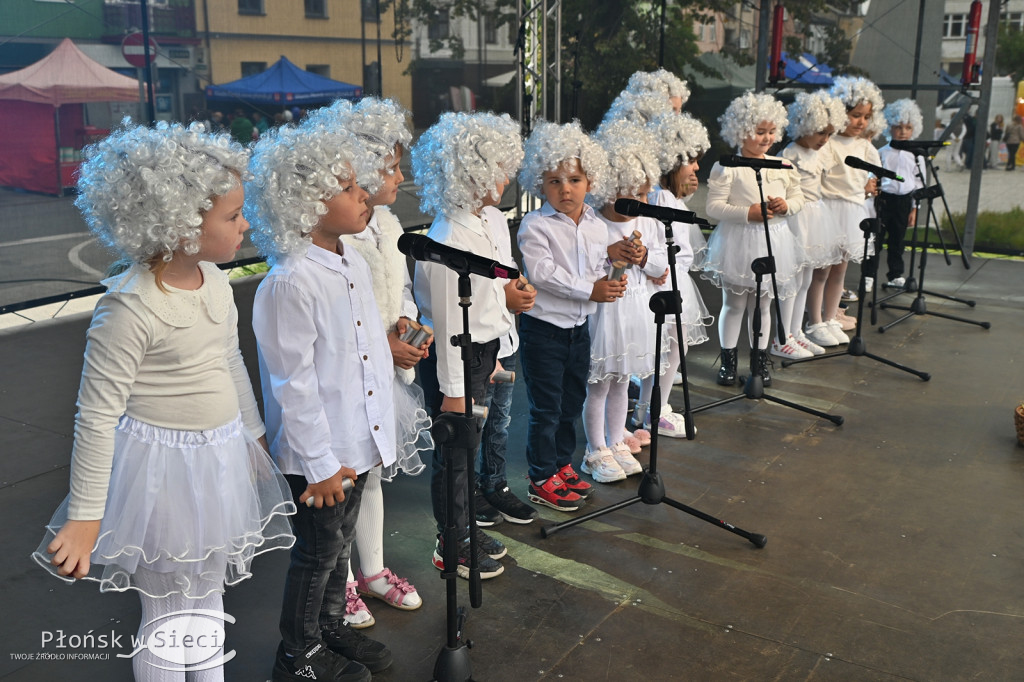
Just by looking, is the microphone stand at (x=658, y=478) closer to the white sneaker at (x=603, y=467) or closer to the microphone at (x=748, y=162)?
the white sneaker at (x=603, y=467)

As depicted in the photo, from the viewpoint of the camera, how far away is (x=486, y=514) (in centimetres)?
363

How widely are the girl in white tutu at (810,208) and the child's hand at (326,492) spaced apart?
4.05 metres

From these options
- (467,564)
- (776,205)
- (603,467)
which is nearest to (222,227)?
(467,564)

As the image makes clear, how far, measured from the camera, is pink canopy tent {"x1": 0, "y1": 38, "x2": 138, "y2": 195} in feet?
20.3

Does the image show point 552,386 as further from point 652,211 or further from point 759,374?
point 759,374

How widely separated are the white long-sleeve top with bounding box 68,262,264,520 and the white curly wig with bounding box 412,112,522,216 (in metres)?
1.04

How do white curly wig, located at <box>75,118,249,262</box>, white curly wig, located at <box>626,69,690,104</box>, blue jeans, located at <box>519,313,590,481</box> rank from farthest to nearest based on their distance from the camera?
1. white curly wig, located at <box>626,69,690,104</box>
2. blue jeans, located at <box>519,313,590,481</box>
3. white curly wig, located at <box>75,118,249,262</box>

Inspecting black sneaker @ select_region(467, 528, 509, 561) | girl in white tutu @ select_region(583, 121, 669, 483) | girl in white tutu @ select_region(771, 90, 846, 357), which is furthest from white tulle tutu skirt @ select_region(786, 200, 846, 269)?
black sneaker @ select_region(467, 528, 509, 561)

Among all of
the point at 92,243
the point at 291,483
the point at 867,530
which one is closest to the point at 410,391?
the point at 291,483

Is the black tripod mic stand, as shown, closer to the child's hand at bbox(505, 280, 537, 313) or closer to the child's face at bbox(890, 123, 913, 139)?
the child's face at bbox(890, 123, 913, 139)

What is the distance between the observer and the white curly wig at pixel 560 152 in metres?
3.51

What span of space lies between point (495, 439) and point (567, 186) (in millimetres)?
1014

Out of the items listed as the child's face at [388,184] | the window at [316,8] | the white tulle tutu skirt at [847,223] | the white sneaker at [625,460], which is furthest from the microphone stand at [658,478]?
the window at [316,8]

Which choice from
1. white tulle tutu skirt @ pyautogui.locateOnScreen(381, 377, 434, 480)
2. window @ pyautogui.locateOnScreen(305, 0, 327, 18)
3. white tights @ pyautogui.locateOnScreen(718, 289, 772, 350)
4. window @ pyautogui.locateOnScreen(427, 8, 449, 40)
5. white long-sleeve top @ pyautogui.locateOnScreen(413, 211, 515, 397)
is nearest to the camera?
white tulle tutu skirt @ pyautogui.locateOnScreen(381, 377, 434, 480)
